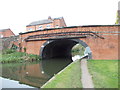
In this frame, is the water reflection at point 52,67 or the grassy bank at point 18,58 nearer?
the water reflection at point 52,67

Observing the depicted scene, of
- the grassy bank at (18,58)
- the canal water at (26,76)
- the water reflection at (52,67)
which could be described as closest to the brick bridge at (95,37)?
the grassy bank at (18,58)

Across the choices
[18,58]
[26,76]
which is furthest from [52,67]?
[18,58]

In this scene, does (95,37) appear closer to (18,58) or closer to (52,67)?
(52,67)

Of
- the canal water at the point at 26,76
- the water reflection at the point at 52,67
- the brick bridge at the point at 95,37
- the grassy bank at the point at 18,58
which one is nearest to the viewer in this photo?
the canal water at the point at 26,76

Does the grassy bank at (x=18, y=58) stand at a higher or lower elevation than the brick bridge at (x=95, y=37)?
lower

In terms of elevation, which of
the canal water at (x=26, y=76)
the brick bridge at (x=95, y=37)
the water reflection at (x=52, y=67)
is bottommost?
the water reflection at (x=52, y=67)

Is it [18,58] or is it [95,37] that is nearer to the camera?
[95,37]

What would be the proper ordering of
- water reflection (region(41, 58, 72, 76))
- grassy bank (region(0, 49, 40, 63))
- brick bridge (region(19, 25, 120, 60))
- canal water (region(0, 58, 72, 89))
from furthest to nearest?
grassy bank (region(0, 49, 40, 63))
brick bridge (region(19, 25, 120, 60))
water reflection (region(41, 58, 72, 76))
canal water (region(0, 58, 72, 89))

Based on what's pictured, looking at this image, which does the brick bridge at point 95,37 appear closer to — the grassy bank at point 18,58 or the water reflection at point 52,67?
the grassy bank at point 18,58

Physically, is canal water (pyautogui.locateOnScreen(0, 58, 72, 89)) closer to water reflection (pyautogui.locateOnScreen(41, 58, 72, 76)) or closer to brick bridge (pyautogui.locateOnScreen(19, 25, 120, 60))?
water reflection (pyautogui.locateOnScreen(41, 58, 72, 76))

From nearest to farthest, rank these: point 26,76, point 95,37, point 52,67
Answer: point 26,76 → point 52,67 → point 95,37

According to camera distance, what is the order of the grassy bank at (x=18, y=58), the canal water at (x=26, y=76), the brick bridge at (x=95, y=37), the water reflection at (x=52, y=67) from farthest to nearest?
the grassy bank at (x=18, y=58) < the brick bridge at (x=95, y=37) < the water reflection at (x=52, y=67) < the canal water at (x=26, y=76)

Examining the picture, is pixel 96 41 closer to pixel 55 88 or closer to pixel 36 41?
pixel 36 41

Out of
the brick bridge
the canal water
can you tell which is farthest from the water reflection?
the brick bridge
